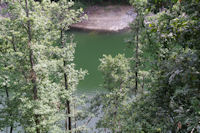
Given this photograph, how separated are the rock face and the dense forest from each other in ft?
73.5

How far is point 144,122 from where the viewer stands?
5242mm

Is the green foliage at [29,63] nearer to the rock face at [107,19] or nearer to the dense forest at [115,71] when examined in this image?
the dense forest at [115,71]

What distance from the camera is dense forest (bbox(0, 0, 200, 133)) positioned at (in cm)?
391

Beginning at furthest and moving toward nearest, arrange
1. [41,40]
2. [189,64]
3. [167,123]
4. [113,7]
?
1. [113,7]
2. [41,40]
3. [167,123]
4. [189,64]

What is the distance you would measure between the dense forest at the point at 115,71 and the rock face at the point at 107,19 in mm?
22390

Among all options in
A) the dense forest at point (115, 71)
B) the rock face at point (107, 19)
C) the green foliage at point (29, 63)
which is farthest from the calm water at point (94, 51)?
the green foliage at point (29, 63)

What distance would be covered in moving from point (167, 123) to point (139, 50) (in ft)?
26.1

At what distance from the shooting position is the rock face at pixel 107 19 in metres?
34.8

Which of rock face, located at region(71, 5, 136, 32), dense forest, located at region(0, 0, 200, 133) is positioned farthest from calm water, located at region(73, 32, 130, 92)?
dense forest, located at region(0, 0, 200, 133)

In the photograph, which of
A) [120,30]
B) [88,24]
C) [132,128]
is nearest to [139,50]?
[132,128]

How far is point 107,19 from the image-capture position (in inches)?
1433

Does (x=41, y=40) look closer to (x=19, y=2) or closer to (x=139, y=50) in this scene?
(x=19, y=2)

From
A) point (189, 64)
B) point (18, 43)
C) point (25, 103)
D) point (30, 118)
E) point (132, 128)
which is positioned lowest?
point (30, 118)

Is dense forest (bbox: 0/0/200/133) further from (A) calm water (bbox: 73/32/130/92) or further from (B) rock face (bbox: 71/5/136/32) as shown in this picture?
(B) rock face (bbox: 71/5/136/32)
